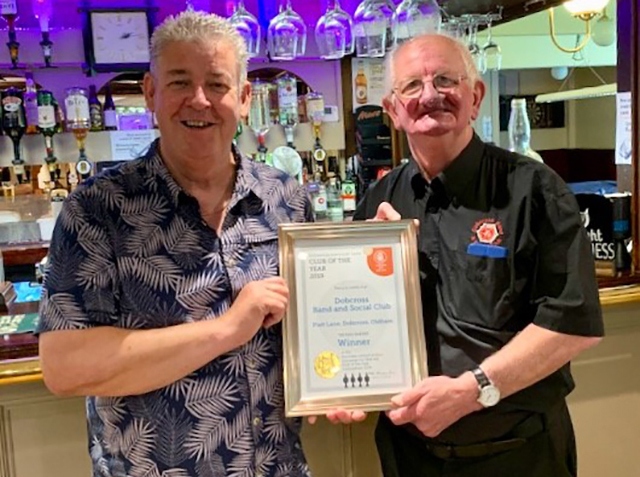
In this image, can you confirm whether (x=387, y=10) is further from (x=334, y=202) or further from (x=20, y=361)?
(x=20, y=361)

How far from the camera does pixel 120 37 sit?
3217mm

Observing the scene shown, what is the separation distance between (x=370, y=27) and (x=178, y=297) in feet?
6.43

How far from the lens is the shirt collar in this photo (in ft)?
4.55

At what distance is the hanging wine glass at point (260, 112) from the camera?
3.38 m

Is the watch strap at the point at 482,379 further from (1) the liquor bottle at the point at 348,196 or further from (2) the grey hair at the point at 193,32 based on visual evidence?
(1) the liquor bottle at the point at 348,196

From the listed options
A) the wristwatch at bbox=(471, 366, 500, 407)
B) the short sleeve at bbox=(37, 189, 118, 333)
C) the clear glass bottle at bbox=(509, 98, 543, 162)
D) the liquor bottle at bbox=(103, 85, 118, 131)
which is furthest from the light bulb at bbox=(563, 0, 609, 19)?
the short sleeve at bbox=(37, 189, 118, 333)

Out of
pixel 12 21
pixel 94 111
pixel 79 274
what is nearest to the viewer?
pixel 79 274

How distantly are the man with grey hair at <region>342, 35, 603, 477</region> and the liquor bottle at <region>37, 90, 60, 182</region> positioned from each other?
2082 millimetres

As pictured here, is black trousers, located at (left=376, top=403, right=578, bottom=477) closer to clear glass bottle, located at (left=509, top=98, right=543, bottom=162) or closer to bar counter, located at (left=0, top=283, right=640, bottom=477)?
bar counter, located at (left=0, top=283, right=640, bottom=477)

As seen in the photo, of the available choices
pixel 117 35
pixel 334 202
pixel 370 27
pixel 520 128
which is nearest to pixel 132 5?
pixel 117 35

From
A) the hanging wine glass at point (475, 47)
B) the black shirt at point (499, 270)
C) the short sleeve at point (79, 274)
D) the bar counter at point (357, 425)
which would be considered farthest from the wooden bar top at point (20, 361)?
the hanging wine glass at point (475, 47)

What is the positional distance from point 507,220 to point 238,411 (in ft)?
2.09

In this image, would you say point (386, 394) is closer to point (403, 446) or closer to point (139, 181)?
point (403, 446)

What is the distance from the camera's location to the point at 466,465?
1545 mm
